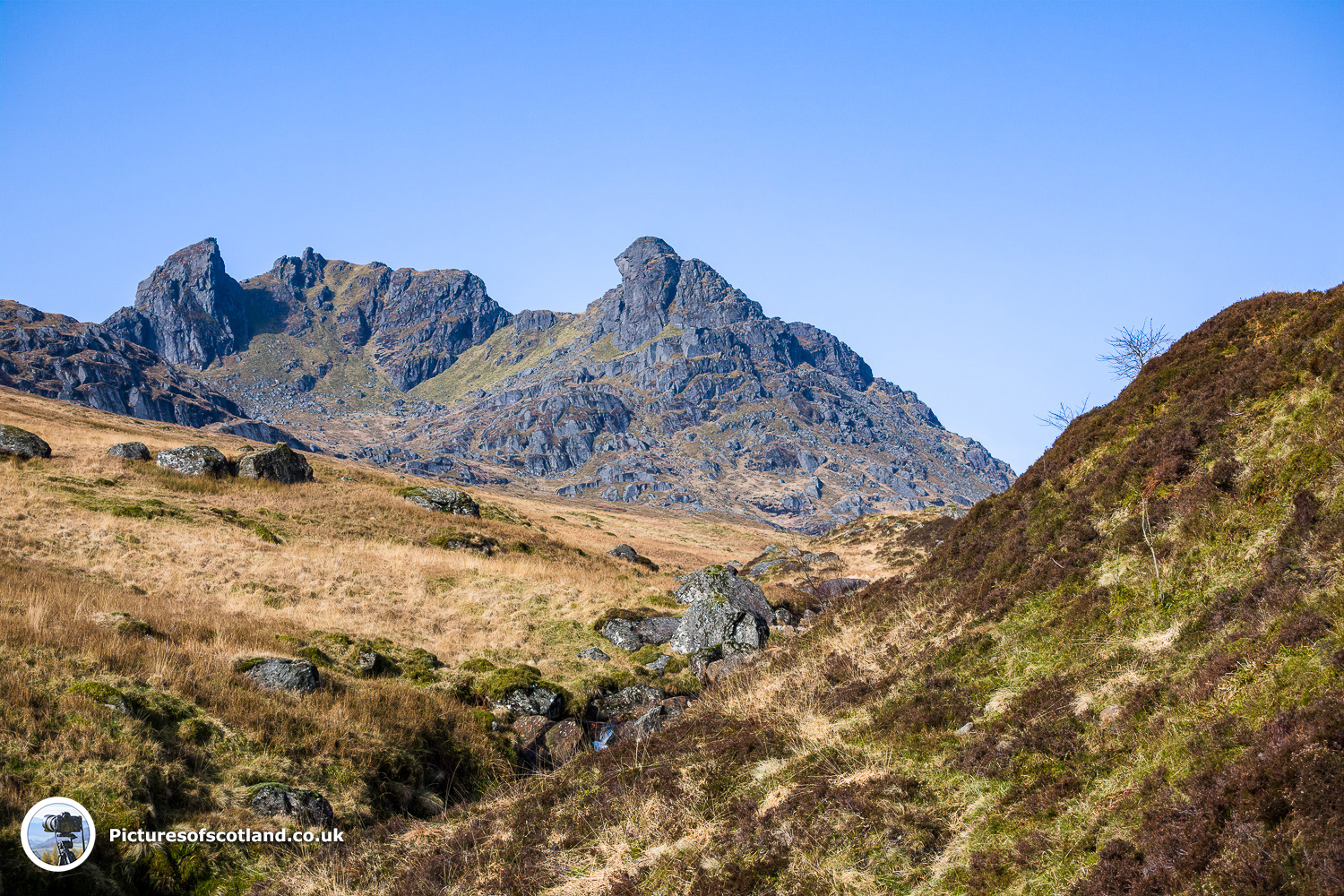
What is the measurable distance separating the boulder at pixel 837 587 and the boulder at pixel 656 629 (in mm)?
11254

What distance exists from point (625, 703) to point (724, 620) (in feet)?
17.8

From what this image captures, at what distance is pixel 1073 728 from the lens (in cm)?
818

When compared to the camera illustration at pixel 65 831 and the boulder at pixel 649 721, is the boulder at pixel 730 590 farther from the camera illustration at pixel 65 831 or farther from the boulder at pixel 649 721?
the camera illustration at pixel 65 831

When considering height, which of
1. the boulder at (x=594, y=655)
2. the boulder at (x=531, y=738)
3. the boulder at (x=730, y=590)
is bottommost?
the boulder at (x=531, y=738)

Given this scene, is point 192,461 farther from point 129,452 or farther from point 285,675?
point 285,675

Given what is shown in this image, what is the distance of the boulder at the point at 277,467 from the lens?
1661 inches

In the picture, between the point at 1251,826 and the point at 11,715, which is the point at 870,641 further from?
the point at 11,715

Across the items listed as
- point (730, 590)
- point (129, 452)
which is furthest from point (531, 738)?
point (129, 452)

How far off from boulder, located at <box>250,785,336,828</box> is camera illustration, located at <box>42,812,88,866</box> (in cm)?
250

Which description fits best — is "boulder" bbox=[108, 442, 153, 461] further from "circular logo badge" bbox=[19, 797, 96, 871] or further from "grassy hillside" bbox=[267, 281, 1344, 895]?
"grassy hillside" bbox=[267, 281, 1344, 895]

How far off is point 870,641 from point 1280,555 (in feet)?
26.7

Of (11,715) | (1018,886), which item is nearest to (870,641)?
(1018,886)

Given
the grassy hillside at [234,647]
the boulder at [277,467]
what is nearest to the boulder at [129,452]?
the grassy hillside at [234,647]

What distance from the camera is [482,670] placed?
2120cm
